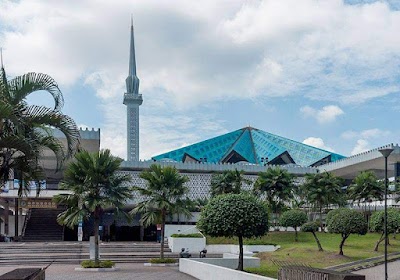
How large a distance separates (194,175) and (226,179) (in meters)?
8.15

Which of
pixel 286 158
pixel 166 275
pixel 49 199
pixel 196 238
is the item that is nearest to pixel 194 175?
pixel 49 199

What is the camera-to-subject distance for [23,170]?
975 centimetres

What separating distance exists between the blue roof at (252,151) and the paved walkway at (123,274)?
1490 inches

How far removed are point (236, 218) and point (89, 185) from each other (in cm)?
769

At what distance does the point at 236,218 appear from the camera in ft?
59.6

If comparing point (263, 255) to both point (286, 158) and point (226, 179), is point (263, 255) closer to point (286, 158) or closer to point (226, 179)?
point (226, 179)

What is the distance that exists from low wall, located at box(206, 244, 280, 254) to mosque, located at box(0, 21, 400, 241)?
5.53 meters

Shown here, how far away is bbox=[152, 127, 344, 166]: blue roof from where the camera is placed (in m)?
62.5

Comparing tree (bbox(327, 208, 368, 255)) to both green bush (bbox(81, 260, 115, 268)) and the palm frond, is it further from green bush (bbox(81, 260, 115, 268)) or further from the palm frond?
the palm frond

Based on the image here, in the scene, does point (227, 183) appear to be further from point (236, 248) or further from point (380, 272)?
point (380, 272)

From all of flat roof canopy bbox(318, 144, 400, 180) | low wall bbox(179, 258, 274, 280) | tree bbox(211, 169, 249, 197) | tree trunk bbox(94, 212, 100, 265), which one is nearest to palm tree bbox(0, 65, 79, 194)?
low wall bbox(179, 258, 274, 280)

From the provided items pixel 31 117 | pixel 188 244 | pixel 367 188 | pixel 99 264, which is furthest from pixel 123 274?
pixel 367 188

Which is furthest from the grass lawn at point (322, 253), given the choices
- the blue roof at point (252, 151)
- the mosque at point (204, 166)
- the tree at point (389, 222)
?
the blue roof at point (252, 151)

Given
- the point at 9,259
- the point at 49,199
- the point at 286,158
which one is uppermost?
the point at 286,158
